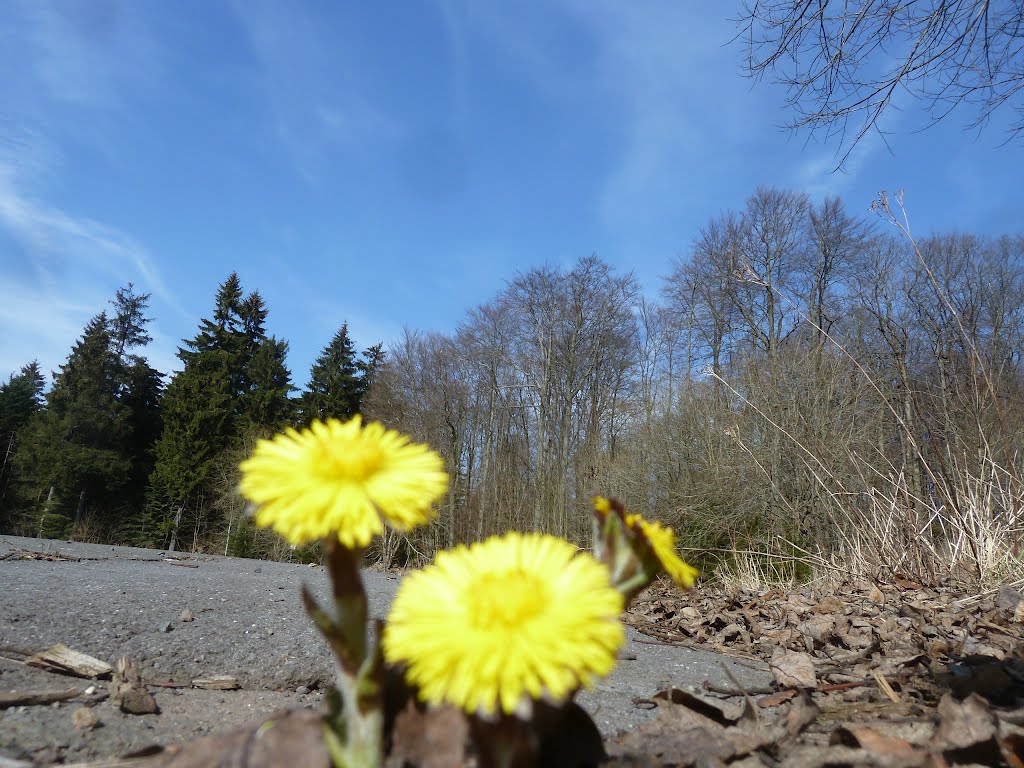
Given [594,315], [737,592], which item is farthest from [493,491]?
[737,592]

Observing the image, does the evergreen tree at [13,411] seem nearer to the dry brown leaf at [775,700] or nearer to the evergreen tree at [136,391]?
the evergreen tree at [136,391]

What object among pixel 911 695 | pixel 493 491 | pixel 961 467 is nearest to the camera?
pixel 911 695

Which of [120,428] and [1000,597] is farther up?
[120,428]

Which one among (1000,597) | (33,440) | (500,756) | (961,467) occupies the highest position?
(33,440)

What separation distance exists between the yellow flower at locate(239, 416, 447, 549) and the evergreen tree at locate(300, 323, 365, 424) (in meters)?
25.1

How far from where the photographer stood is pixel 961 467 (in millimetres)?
3908

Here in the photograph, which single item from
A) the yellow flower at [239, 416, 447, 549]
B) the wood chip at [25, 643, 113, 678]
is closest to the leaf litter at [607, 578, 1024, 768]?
the yellow flower at [239, 416, 447, 549]

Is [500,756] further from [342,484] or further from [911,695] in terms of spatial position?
[911,695]

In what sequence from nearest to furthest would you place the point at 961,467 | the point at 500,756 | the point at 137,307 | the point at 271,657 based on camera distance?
the point at 500,756 < the point at 271,657 < the point at 961,467 < the point at 137,307

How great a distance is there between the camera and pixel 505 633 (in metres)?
0.56

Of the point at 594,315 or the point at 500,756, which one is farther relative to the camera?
the point at 594,315

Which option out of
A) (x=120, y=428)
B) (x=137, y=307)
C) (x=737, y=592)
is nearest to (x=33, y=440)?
(x=120, y=428)

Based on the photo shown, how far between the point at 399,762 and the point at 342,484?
1.05 feet

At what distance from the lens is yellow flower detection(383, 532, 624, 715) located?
521mm
